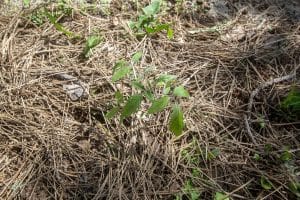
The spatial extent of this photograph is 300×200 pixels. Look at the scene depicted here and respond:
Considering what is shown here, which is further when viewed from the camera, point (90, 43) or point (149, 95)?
point (90, 43)

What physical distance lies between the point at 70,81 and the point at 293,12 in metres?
1.61

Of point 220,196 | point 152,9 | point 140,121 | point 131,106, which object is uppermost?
point 152,9

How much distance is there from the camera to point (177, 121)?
1.82 m

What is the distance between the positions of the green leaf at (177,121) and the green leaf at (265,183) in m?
0.46

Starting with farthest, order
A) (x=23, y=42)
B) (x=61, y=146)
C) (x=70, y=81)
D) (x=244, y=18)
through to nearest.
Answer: (x=244, y=18) → (x=23, y=42) → (x=70, y=81) → (x=61, y=146)

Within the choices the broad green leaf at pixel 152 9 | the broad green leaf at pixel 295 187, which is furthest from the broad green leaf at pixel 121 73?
the broad green leaf at pixel 295 187

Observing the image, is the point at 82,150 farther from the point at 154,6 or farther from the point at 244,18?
the point at 244,18

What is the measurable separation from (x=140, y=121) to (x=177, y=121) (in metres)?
0.25

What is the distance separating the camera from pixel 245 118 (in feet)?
6.66

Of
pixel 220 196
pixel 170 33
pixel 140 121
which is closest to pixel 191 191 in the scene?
pixel 220 196

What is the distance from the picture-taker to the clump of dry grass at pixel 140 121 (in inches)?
71.8

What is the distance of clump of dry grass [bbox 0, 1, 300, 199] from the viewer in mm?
1823

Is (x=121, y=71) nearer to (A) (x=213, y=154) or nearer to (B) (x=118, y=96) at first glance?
(B) (x=118, y=96)

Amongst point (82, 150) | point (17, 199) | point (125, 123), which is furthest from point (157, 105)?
point (17, 199)
